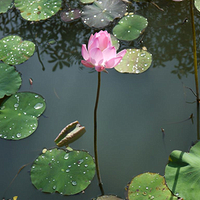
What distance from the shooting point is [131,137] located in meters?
2.21

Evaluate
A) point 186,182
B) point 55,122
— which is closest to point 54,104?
point 55,122

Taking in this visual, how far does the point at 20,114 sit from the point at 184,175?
1.36m

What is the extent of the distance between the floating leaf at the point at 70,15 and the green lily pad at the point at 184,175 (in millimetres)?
2045

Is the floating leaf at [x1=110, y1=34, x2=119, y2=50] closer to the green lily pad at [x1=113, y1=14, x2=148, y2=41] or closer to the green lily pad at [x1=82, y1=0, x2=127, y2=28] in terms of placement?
the green lily pad at [x1=113, y1=14, x2=148, y2=41]

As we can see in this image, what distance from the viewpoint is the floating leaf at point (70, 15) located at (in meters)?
3.19

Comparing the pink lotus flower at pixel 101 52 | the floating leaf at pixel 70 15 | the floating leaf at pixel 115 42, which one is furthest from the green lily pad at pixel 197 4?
the pink lotus flower at pixel 101 52

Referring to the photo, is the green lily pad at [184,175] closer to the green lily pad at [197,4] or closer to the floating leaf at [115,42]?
the floating leaf at [115,42]

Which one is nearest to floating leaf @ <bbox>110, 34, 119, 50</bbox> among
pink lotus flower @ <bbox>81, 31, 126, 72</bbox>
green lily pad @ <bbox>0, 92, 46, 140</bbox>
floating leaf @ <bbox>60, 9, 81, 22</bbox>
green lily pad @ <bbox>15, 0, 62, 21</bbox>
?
floating leaf @ <bbox>60, 9, 81, 22</bbox>

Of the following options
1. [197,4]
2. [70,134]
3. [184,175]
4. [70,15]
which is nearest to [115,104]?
[70,134]

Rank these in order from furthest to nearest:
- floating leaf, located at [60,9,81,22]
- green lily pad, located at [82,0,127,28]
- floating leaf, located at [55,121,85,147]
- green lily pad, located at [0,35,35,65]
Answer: floating leaf, located at [60,9,81,22]
green lily pad, located at [82,0,127,28]
green lily pad, located at [0,35,35,65]
floating leaf, located at [55,121,85,147]

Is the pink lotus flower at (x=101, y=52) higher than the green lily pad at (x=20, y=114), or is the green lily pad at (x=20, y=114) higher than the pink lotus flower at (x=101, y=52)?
the pink lotus flower at (x=101, y=52)

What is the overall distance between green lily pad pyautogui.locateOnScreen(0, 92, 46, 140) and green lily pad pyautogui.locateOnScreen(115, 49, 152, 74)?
0.81 m

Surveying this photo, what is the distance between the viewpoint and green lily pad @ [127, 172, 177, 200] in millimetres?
1773

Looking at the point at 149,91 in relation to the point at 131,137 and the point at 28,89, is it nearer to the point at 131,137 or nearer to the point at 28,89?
the point at 131,137
